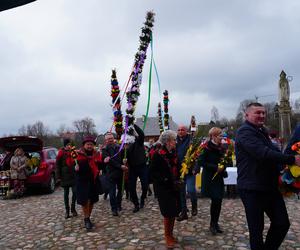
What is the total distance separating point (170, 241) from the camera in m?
5.48

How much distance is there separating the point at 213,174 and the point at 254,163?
81.0 inches

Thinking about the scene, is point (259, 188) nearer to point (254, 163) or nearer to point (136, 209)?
point (254, 163)

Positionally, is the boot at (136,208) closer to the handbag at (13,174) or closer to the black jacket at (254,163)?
the black jacket at (254,163)

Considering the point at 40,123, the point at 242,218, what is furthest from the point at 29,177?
the point at 40,123

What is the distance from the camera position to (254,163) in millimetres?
4086

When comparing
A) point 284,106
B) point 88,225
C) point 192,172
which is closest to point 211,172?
point 192,172

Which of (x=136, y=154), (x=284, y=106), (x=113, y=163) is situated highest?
(x=284, y=106)

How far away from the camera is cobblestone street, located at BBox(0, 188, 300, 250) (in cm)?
571

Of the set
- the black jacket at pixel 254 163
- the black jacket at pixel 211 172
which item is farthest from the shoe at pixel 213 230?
the black jacket at pixel 254 163

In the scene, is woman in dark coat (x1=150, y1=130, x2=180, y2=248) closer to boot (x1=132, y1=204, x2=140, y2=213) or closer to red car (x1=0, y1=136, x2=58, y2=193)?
boot (x1=132, y1=204, x2=140, y2=213)

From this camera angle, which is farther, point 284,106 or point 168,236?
point 284,106

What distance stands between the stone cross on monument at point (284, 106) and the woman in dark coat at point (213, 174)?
16545mm

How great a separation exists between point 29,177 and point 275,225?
9.49m

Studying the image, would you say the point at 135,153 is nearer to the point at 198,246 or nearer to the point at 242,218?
the point at 242,218
